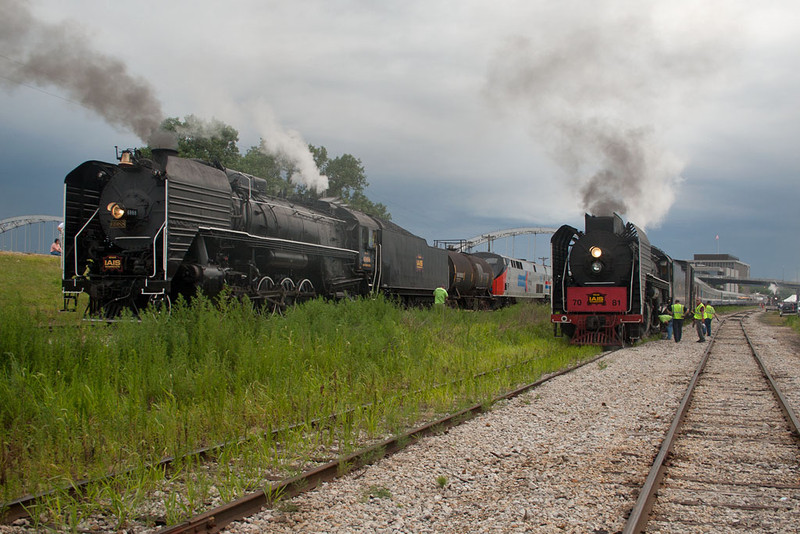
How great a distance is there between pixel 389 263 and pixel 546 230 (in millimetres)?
99230

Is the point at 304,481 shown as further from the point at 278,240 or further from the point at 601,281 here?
the point at 601,281

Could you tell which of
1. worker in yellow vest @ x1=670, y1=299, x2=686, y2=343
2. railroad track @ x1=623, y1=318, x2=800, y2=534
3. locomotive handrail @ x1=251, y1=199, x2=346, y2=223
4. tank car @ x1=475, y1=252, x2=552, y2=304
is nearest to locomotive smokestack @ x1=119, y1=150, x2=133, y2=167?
locomotive handrail @ x1=251, y1=199, x2=346, y2=223

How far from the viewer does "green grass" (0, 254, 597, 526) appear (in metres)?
4.80

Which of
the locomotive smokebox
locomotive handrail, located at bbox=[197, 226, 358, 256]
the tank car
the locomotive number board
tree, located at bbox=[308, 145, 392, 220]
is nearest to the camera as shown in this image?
locomotive handrail, located at bbox=[197, 226, 358, 256]

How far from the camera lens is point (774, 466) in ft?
17.6

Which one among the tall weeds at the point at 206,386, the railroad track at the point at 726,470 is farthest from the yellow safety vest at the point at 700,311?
the railroad track at the point at 726,470

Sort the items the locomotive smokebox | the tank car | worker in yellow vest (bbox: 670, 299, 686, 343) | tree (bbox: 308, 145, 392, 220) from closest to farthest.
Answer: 1. the locomotive smokebox
2. worker in yellow vest (bbox: 670, 299, 686, 343)
3. the tank car
4. tree (bbox: 308, 145, 392, 220)

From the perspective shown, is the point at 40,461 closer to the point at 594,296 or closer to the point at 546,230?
the point at 594,296

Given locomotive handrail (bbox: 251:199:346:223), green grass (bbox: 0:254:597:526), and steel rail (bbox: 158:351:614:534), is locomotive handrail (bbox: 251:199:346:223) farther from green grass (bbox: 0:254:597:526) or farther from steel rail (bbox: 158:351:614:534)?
steel rail (bbox: 158:351:614:534)

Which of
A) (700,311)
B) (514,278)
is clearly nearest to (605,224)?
(700,311)

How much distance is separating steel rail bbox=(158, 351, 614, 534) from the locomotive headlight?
841 cm

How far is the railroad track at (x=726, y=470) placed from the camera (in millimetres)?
4043

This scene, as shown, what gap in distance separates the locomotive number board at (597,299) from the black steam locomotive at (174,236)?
23.0 feet

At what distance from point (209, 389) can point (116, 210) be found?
273 inches
